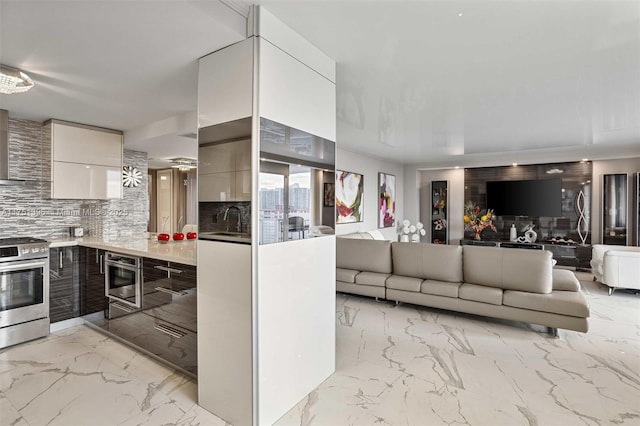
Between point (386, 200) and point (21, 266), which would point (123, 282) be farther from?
point (386, 200)

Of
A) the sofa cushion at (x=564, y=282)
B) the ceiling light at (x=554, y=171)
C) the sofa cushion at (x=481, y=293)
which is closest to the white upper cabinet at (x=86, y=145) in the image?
the sofa cushion at (x=481, y=293)

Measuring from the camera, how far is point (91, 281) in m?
3.57

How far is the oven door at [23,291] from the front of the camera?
3.06m

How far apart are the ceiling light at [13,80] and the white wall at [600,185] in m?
8.50

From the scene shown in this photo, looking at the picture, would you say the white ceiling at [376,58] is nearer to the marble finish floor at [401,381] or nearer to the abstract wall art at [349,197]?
the abstract wall art at [349,197]

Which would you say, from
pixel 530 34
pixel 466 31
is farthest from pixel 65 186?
pixel 530 34

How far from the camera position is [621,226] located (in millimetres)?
→ 6211

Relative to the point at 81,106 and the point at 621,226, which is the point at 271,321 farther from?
the point at 621,226

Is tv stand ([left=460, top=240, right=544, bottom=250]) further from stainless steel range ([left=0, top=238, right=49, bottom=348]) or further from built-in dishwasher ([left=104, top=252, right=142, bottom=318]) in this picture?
stainless steel range ([left=0, top=238, right=49, bottom=348])

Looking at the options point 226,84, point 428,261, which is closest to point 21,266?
point 226,84

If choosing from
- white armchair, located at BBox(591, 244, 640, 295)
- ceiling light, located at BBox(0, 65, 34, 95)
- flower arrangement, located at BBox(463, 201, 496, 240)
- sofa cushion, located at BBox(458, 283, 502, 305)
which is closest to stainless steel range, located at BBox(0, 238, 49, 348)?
ceiling light, located at BBox(0, 65, 34, 95)

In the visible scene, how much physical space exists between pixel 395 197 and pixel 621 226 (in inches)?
167

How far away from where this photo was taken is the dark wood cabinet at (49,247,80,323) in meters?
3.46

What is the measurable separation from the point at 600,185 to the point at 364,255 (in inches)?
208
